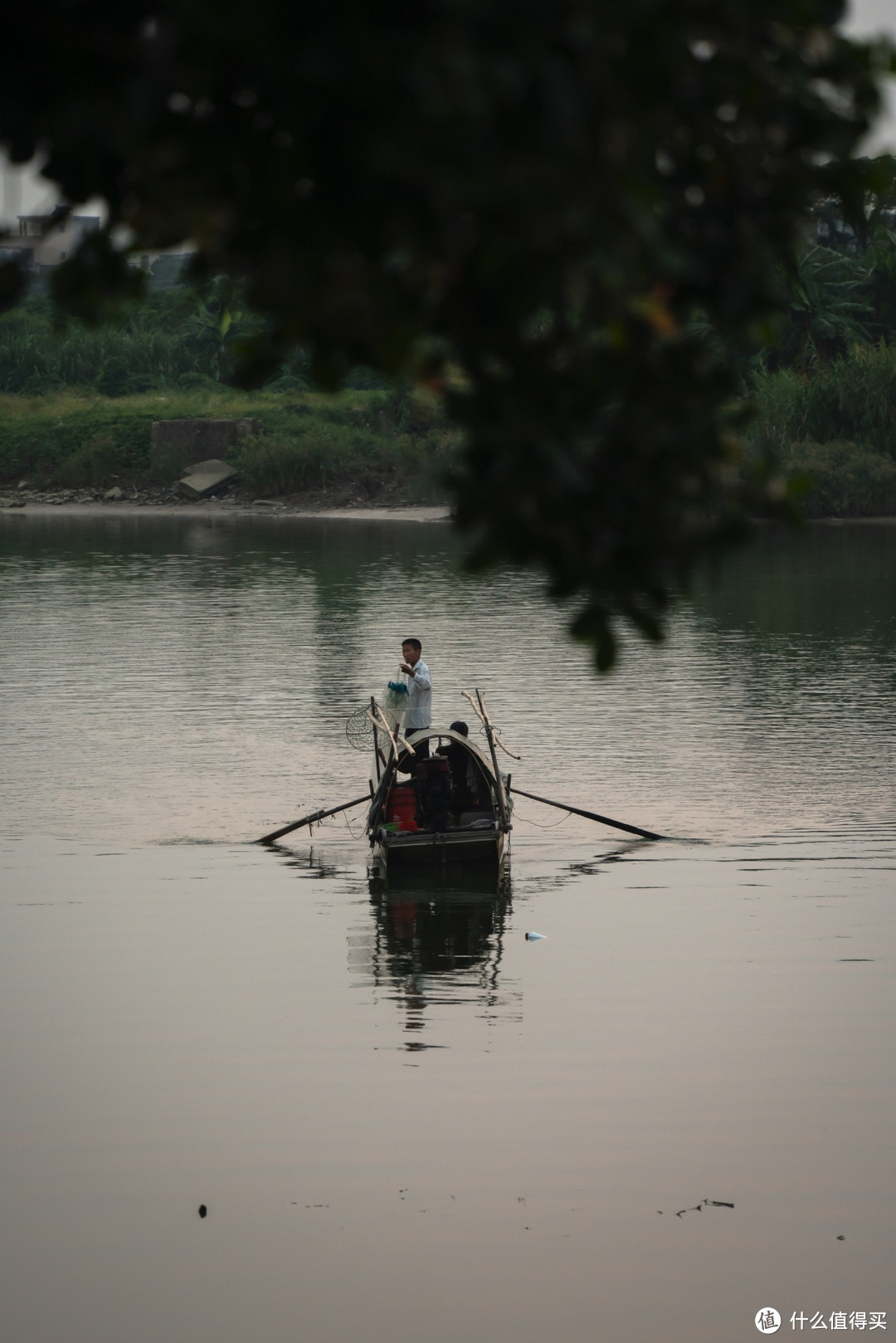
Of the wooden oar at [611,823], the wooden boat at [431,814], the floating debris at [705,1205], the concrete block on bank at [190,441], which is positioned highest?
the concrete block on bank at [190,441]

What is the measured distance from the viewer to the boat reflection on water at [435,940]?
1328cm

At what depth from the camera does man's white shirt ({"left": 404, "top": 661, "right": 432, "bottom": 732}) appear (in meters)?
17.5

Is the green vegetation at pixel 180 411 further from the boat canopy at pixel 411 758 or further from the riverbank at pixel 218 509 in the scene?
the boat canopy at pixel 411 758

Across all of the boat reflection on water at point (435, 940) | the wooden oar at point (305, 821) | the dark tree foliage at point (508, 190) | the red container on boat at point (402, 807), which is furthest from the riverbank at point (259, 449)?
the dark tree foliage at point (508, 190)

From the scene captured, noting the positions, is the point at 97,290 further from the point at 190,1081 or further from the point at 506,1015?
the point at 506,1015

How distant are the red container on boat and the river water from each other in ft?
2.42

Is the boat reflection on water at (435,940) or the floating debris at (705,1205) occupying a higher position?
the floating debris at (705,1205)

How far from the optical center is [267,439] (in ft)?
247

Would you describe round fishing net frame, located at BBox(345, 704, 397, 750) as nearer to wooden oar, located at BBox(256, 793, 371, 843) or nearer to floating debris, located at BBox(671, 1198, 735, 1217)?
wooden oar, located at BBox(256, 793, 371, 843)

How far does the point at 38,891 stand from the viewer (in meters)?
16.2

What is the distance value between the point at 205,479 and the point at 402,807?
60703 millimetres

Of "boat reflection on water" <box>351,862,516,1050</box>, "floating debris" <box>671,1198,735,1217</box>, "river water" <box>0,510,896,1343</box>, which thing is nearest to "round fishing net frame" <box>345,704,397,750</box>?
"river water" <box>0,510,896,1343</box>

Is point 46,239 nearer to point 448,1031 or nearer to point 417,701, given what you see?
point 448,1031

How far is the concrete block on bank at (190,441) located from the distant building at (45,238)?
7416 cm
